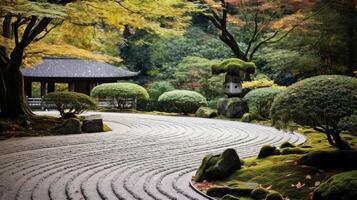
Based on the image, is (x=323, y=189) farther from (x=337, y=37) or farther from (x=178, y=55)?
(x=178, y=55)

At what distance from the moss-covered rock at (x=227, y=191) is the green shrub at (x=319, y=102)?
1.71 m

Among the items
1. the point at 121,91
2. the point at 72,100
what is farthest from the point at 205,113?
the point at 72,100

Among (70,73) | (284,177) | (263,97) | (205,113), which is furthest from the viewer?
(70,73)

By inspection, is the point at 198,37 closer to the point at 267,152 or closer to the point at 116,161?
the point at 267,152

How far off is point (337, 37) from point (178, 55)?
51.2ft

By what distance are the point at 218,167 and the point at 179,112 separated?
61.1ft

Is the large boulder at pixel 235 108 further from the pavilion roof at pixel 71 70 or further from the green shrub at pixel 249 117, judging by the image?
the pavilion roof at pixel 71 70

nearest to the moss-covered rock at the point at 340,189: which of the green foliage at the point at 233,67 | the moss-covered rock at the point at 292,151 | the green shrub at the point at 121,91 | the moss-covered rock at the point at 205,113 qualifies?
Answer: the moss-covered rock at the point at 292,151

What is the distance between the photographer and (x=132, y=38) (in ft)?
117

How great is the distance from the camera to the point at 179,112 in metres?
25.8

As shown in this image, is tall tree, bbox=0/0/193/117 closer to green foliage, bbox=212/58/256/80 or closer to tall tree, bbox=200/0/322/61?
green foliage, bbox=212/58/256/80

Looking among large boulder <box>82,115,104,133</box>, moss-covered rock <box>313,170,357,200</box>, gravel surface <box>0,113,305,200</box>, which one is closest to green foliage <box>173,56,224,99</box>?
gravel surface <box>0,113,305,200</box>

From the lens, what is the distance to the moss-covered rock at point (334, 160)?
21.4ft

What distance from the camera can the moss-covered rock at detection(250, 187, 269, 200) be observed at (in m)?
5.76
